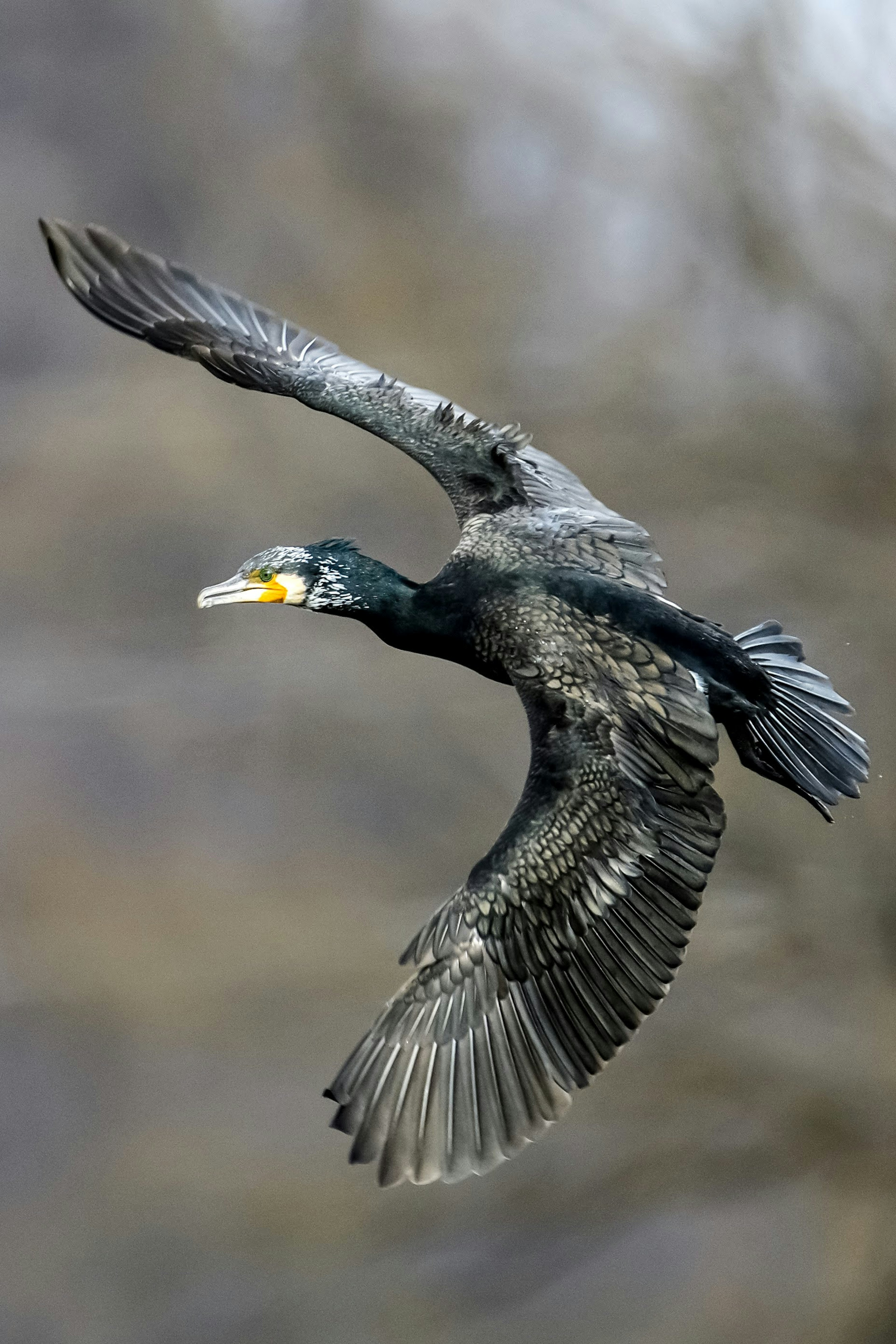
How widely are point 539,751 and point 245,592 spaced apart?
378 mm

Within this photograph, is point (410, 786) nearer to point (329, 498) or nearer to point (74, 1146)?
point (329, 498)

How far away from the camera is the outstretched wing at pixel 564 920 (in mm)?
1313

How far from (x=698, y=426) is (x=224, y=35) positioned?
1311 mm

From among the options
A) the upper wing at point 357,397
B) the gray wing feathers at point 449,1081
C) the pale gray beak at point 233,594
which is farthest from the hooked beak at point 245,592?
the gray wing feathers at point 449,1081

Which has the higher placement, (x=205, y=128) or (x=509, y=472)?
(x=205, y=128)

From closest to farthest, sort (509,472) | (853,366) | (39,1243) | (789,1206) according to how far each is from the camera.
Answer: (509,472)
(39,1243)
(789,1206)
(853,366)

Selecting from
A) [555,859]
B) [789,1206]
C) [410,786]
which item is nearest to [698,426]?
[410,786]

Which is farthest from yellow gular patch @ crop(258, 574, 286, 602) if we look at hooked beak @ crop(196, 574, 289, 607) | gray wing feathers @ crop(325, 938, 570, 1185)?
gray wing feathers @ crop(325, 938, 570, 1185)

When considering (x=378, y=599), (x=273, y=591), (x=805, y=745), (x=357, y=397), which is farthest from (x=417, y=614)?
(x=805, y=745)

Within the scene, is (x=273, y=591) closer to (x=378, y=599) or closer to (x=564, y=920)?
(x=378, y=599)

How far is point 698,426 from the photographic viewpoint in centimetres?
288

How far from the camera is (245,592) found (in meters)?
1.53

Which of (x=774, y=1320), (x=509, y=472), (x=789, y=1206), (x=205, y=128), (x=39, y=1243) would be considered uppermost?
(x=205, y=128)

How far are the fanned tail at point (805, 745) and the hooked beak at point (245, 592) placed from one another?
1.77ft
